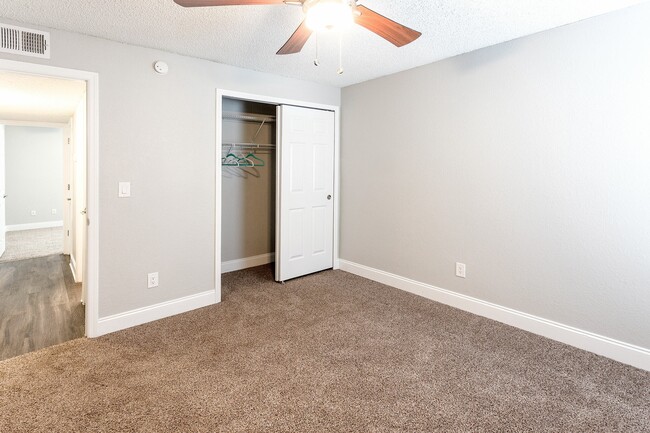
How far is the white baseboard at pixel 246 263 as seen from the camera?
14.9 feet

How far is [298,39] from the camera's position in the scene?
2131 millimetres

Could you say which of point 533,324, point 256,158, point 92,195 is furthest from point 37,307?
point 533,324

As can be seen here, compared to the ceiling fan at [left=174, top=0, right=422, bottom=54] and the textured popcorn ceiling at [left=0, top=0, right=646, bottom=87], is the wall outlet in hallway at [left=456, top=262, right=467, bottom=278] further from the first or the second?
the ceiling fan at [left=174, top=0, right=422, bottom=54]

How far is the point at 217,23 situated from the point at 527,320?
3.27 m

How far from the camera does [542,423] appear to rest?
1833 millimetres

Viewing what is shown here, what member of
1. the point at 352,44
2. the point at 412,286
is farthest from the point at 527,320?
the point at 352,44

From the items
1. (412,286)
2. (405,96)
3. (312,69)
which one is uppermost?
(312,69)

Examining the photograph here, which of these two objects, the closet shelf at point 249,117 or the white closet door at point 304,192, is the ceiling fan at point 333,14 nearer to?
the white closet door at point 304,192

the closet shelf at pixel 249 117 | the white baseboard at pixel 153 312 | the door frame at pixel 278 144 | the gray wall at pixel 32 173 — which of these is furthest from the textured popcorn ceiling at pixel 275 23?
the gray wall at pixel 32 173

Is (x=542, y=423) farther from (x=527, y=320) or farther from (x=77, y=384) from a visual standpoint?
(x=77, y=384)

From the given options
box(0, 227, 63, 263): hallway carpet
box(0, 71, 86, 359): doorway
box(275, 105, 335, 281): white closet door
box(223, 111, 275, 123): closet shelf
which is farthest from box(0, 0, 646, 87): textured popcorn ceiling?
box(0, 227, 63, 263): hallway carpet

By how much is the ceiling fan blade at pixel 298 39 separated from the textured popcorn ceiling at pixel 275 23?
0.25m

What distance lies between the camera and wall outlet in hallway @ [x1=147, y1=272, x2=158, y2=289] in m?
3.08

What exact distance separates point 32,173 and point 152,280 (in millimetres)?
6914
